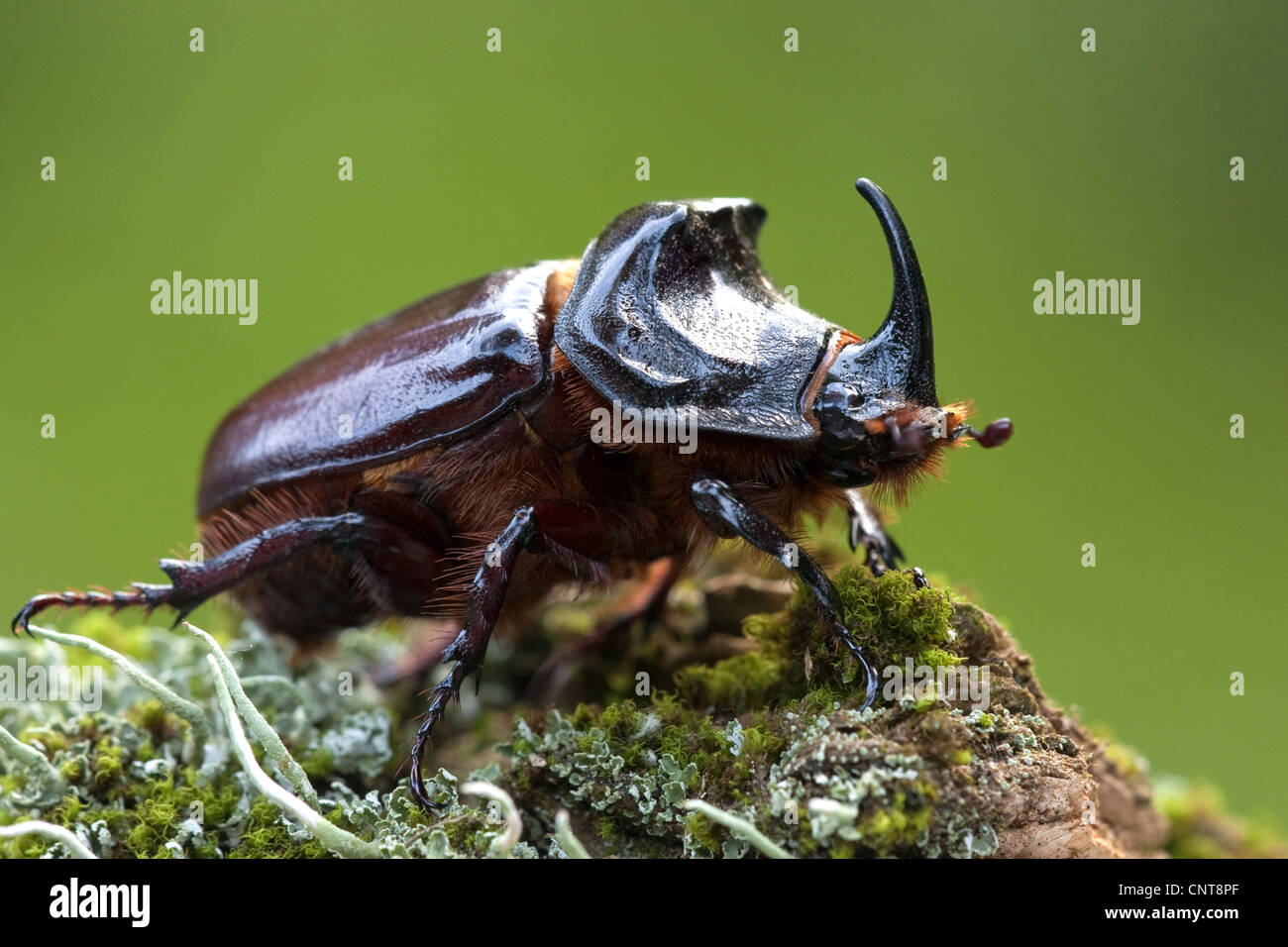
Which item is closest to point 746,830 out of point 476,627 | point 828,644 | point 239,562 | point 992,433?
point 828,644

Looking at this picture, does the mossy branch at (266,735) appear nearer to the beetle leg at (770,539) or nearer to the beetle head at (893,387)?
the beetle leg at (770,539)

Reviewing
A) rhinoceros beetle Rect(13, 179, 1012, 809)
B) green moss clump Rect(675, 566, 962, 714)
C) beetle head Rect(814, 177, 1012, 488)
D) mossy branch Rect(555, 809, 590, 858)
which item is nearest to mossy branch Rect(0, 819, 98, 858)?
rhinoceros beetle Rect(13, 179, 1012, 809)

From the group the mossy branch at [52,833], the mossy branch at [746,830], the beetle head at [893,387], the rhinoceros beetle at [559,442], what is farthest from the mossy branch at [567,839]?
the beetle head at [893,387]

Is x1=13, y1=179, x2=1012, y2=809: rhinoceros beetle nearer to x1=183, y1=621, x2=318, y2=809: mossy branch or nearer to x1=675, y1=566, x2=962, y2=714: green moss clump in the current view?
x1=675, y1=566, x2=962, y2=714: green moss clump

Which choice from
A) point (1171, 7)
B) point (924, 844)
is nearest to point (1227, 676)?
point (1171, 7)

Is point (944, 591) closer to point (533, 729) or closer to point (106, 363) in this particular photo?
point (533, 729)

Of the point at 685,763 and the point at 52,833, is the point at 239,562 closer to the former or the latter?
the point at 52,833
